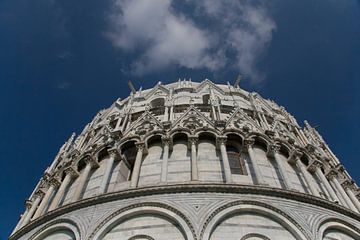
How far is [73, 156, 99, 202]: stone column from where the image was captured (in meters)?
15.2

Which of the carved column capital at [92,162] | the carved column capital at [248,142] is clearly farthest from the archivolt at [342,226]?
the carved column capital at [92,162]

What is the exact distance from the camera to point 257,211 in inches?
506

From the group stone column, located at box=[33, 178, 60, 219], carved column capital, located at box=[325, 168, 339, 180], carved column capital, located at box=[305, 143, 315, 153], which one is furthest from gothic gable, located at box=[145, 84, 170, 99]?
carved column capital, located at box=[325, 168, 339, 180]

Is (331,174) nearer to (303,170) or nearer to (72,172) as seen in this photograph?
(303,170)

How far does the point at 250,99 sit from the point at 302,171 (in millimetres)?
7317

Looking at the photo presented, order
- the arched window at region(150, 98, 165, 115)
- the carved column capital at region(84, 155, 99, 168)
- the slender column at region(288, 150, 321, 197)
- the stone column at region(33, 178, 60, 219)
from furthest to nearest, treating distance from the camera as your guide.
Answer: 1. the arched window at region(150, 98, 165, 115)
2. the carved column capital at region(84, 155, 99, 168)
3. the stone column at region(33, 178, 60, 219)
4. the slender column at region(288, 150, 321, 197)

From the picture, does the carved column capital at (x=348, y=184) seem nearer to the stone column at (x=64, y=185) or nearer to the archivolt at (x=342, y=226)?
the archivolt at (x=342, y=226)

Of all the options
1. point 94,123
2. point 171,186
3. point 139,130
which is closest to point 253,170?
point 171,186

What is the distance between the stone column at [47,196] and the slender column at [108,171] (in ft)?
9.68

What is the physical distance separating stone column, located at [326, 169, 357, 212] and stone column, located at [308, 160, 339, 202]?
0.64 m

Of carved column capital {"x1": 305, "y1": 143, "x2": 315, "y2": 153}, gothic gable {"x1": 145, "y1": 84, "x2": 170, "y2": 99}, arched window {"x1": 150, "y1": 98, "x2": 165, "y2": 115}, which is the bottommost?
carved column capital {"x1": 305, "y1": 143, "x2": 315, "y2": 153}

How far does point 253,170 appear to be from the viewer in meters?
15.4

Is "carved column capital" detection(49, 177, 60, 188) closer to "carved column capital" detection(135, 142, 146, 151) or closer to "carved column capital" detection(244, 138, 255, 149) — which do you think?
"carved column capital" detection(135, 142, 146, 151)

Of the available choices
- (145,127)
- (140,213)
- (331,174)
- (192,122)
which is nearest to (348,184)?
(331,174)
